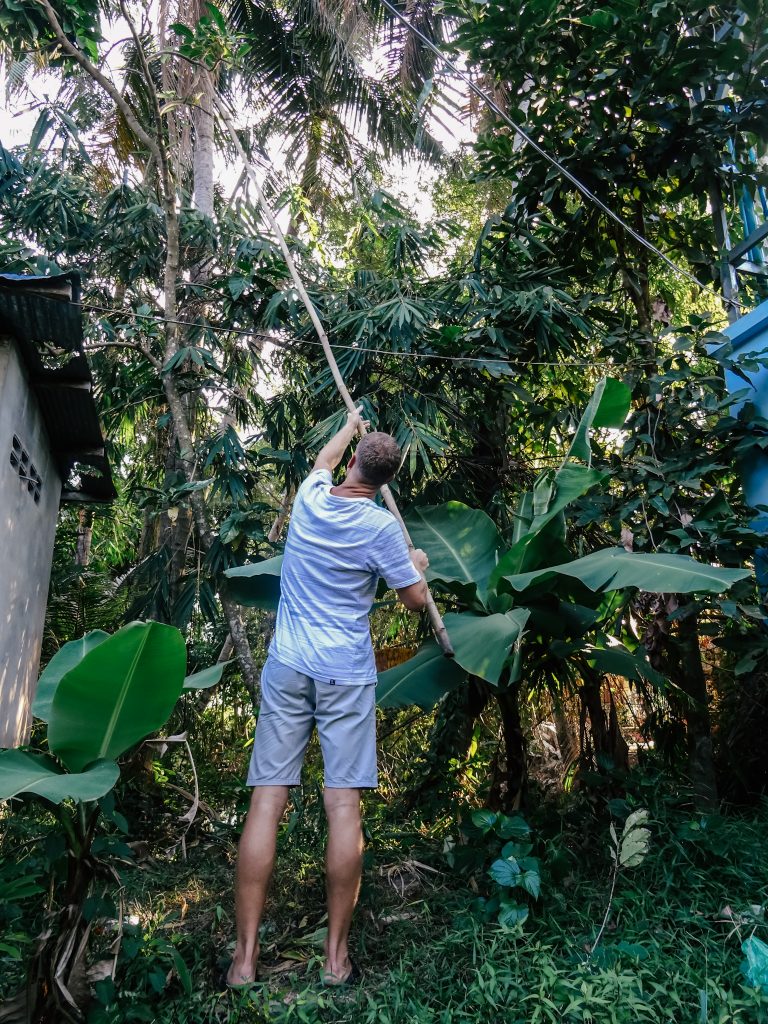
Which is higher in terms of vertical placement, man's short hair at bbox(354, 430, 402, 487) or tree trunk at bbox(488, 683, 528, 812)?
man's short hair at bbox(354, 430, 402, 487)

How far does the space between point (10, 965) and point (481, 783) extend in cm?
293

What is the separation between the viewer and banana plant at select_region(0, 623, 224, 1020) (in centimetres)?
250

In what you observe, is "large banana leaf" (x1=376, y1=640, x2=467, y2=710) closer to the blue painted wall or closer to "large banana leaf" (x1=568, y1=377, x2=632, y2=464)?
"large banana leaf" (x1=568, y1=377, x2=632, y2=464)

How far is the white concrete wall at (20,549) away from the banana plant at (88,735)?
6.29ft

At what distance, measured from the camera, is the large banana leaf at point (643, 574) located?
317 cm

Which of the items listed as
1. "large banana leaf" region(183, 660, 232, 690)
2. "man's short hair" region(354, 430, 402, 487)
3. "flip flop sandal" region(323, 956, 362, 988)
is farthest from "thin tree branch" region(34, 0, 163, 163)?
"flip flop sandal" region(323, 956, 362, 988)

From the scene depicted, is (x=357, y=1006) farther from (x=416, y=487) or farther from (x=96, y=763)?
(x=416, y=487)

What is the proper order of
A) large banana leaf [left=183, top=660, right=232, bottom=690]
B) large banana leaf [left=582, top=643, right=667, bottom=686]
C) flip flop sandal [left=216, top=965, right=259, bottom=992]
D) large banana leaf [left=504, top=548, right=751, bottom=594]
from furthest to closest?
large banana leaf [left=582, top=643, right=667, bottom=686] → large banana leaf [left=504, top=548, right=751, bottom=594] → large banana leaf [left=183, top=660, right=232, bottom=690] → flip flop sandal [left=216, top=965, right=259, bottom=992]

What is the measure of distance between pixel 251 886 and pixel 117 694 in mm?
865

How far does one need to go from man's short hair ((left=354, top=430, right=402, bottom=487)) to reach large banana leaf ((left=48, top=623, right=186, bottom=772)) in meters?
1.05

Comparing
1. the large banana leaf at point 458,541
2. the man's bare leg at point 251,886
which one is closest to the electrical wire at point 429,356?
the large banana leaf at point 458,541

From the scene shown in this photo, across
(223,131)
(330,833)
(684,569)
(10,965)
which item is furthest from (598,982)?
(223,131)

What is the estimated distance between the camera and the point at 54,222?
673 cm

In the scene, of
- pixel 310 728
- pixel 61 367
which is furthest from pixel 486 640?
pixel 61 367
